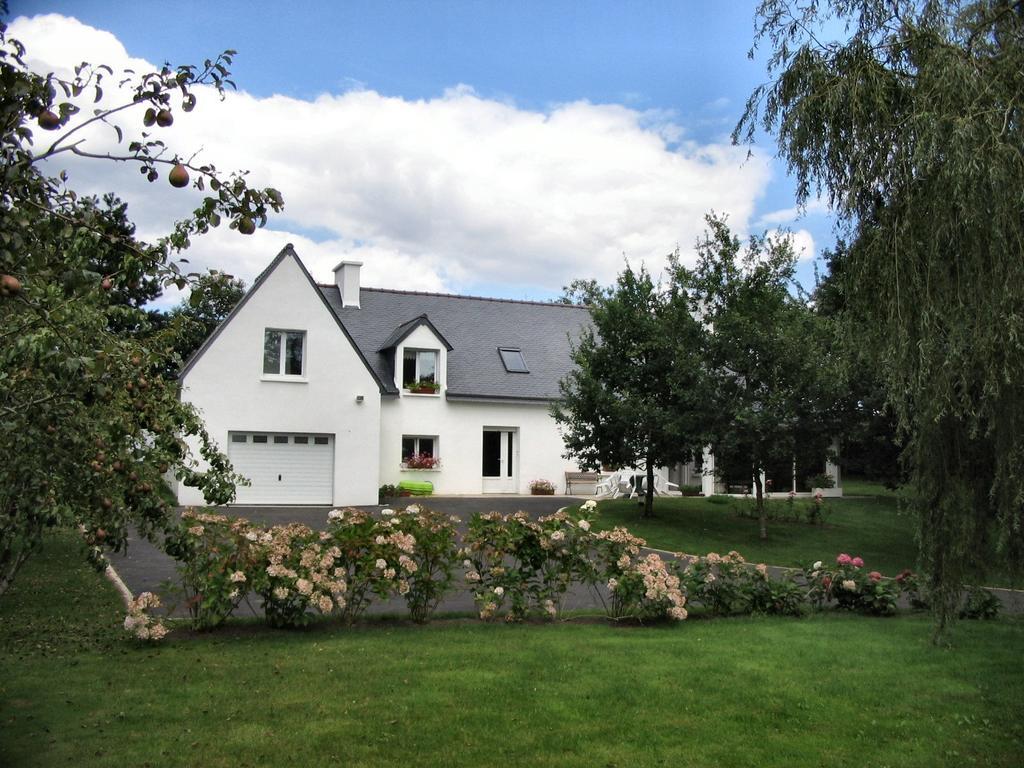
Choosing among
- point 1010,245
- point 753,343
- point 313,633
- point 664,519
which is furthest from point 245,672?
point 664,519

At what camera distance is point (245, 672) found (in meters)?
7.71

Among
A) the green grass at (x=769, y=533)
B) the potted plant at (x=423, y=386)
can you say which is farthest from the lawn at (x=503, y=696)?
the potted plant at (x=423, y=386)

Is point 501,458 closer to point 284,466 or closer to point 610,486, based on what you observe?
point 610,486

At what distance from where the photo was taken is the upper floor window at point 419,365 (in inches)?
1149

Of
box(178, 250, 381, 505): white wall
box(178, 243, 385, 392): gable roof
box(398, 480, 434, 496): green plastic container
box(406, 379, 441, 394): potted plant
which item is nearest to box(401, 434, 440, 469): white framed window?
box(398, 480, 434, 496): green plastic container

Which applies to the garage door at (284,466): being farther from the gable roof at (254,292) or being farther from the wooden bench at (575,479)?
→ the wooden bench at (575,479)

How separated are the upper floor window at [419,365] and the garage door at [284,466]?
4331 millimetres

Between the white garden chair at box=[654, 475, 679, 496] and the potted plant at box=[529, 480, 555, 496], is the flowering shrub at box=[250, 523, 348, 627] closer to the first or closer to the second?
the potted plant at box=[529, 480, 555, 496]

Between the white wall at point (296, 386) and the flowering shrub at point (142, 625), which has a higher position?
the white wall at point (296, 386)

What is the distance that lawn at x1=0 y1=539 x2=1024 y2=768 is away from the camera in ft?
19.8

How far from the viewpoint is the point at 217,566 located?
9180mm

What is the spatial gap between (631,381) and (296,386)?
10.2 metres

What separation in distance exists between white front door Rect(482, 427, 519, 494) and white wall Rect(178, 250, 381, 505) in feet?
18.0

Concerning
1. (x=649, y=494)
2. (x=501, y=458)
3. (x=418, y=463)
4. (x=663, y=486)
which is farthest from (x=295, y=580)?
(x=663, y=486)
